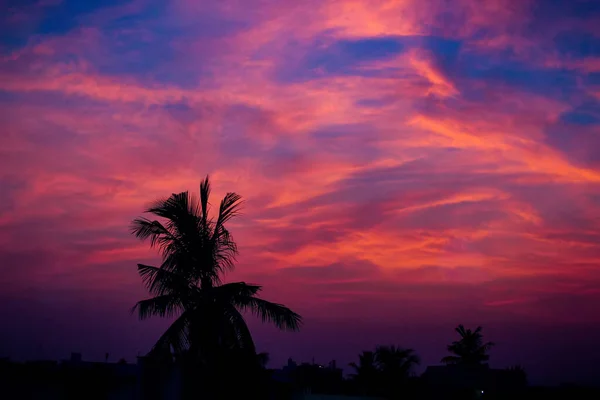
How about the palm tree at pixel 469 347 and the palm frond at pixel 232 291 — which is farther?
the palm tree at pixel 469 347

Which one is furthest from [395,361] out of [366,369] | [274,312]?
[274,312]

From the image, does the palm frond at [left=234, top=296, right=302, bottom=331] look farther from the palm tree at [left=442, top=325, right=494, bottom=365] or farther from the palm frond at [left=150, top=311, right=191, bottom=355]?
the palm tree at [left=442, top=325, right=494, bottom=365]

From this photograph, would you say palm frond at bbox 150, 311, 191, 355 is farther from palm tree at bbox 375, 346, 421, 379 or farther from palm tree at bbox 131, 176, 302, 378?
palm tree at bbox 375, 346, 421, 379

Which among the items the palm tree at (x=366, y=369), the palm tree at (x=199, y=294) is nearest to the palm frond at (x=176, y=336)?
the palm tree at (x=199, y=294)

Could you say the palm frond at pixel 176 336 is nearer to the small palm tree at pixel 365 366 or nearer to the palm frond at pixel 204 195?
the palm frond at pixel 204 195

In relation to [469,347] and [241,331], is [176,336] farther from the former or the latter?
[469,347]

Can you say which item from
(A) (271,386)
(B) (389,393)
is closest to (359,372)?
(B) (389,393)

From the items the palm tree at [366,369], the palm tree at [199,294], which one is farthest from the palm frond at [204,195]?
the palm tree at [366,369]

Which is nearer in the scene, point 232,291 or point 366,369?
point 232,291

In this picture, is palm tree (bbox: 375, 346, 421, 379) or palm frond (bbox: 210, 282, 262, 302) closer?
palm frond (bbox: 210, 282, 262, 302)

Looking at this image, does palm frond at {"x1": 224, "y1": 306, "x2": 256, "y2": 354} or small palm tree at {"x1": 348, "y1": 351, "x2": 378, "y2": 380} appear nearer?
palm frond at {"x1": 224, "y1": 306, "x2": 256, "y2": 354}

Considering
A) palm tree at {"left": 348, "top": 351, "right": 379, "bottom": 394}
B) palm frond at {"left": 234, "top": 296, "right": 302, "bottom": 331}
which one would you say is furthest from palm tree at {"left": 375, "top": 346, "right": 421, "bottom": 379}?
palm frond at {"left": 234, "top": 296, "right": 302, "bottom": 331}

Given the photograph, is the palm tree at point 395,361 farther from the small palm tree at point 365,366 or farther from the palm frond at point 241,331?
the palm frond at point 241,331

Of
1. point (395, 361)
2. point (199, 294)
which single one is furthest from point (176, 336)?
point (395, 361)
